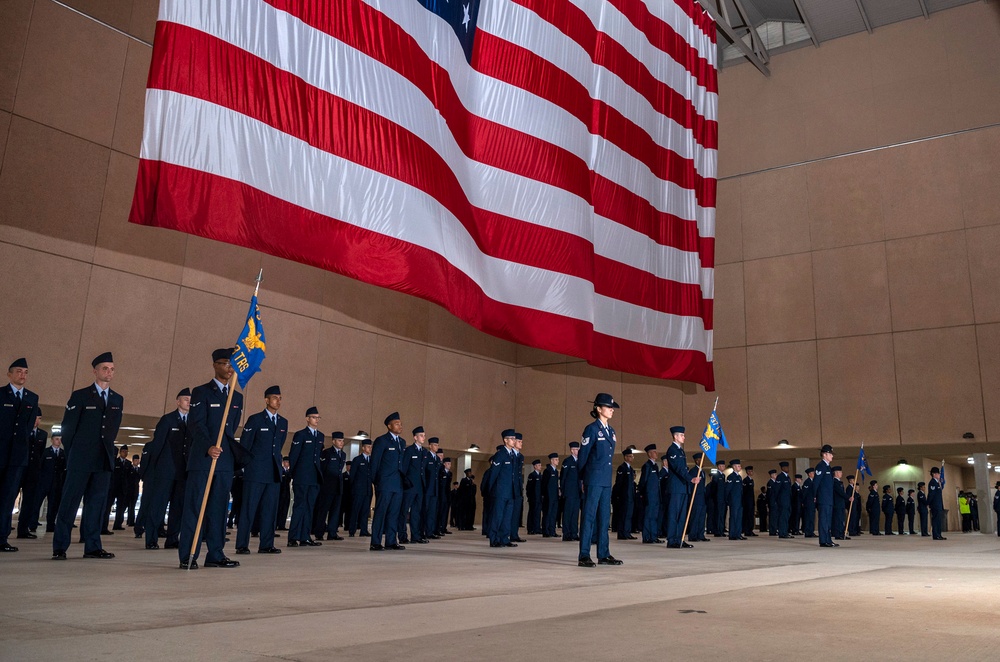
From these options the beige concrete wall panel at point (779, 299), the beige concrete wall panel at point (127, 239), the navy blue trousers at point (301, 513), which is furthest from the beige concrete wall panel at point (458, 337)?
the navy blue trousers at point (301, 513)

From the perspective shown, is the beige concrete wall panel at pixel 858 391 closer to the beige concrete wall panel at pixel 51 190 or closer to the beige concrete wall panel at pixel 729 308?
the beige concrete wall panel at pixel 729 308

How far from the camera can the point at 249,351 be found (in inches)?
237

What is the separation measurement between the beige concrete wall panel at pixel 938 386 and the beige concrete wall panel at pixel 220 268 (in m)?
13.5

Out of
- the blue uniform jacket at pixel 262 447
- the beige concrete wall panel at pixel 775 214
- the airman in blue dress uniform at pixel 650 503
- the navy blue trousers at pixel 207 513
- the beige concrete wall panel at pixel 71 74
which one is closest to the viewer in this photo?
the navy blue trousers at pixel 207 513

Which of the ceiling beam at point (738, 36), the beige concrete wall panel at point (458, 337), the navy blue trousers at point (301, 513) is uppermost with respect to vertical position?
the ceiling beam at point (738, 36)

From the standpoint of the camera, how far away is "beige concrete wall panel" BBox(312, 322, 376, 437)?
16.7 meters

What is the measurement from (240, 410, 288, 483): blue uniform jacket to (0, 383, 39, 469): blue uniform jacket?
1768 millimetres

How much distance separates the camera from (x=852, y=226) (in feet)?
59.9

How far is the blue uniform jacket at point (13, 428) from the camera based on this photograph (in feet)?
22.0

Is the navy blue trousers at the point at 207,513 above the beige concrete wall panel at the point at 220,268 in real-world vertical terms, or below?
below

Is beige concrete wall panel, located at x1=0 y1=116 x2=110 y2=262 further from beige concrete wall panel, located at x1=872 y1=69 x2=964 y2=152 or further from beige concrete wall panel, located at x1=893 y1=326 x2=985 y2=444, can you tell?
beige concrete wall panel, located at x1=872 y1=69 x2=964 y2=152

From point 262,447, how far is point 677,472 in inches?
235

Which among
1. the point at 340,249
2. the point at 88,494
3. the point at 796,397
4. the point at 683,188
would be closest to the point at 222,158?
the point at 340,249

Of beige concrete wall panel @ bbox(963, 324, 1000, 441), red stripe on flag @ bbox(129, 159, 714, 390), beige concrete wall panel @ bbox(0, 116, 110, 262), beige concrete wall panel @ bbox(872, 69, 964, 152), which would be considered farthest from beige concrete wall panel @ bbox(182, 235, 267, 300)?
beige concrete wall panel @ bbox(963, 324, 1000, 441)
